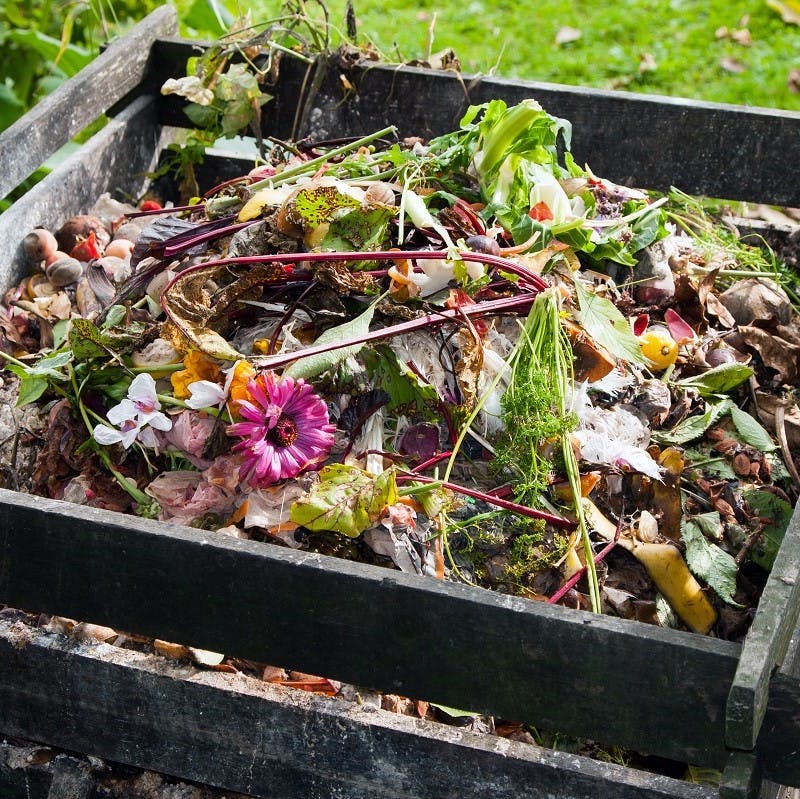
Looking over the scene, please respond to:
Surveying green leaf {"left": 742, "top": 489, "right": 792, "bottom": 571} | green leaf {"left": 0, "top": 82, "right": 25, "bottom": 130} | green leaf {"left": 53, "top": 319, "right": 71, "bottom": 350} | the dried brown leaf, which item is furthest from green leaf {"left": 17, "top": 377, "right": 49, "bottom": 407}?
the dried brown leaf

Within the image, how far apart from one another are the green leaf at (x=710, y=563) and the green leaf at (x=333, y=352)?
75 centimetres

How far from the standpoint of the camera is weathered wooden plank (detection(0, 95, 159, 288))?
2.99 metres

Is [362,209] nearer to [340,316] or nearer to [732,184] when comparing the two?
[340,316]

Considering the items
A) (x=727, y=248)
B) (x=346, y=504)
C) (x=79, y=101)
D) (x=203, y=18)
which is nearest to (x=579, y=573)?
(x=346, y=504)

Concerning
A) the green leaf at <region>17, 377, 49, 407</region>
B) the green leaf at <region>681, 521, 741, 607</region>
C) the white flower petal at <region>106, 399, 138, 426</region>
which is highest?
the white flower petal at <region>106, 399, 138, 426</region>

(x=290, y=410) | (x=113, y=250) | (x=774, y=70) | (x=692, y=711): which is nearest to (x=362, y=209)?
(x=290, y=410)

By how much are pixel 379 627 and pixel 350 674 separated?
0.38 feet

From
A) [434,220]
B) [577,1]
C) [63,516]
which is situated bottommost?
[577,1]

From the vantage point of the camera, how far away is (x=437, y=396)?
217cm

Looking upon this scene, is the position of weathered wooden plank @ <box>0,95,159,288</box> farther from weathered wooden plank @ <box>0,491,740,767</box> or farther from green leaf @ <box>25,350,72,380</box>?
weathered wooden plank @ <box>0,491,740,767</box>

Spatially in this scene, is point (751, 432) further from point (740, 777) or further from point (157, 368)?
point (157, 368)

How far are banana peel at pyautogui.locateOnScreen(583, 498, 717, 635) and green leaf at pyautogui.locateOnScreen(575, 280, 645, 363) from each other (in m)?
0.30

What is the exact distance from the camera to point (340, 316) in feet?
7.45

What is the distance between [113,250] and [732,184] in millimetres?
1728
